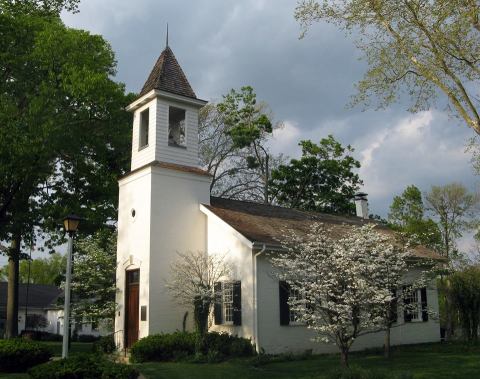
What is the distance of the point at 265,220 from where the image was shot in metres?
20.0

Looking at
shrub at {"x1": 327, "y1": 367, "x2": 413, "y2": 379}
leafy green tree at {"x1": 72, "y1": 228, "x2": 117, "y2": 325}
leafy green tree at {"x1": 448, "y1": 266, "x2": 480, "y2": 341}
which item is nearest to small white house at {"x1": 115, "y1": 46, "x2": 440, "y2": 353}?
leafy green tree at {"x1": 72, "y1": 228, "x2": 117, "y2": 325}

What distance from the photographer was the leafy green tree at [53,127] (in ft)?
69.3

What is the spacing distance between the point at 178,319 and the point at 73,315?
419cm

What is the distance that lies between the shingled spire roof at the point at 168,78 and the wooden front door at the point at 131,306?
6.48 m

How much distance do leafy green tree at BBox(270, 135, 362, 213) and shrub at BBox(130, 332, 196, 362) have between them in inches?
802

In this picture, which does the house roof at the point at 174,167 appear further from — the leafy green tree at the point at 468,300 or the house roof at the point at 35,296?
the house roof at the point at 35,296

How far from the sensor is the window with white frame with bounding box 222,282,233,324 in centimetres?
1728

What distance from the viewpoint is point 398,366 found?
14.0 metres

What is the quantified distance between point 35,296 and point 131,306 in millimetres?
37562

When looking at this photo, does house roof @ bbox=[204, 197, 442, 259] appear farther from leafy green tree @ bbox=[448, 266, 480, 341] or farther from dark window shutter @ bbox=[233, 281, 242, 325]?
leafy green tree @ bbox=[448, 266, 480, 341]

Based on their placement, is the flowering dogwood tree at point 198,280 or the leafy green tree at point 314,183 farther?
the leafy green tree at point 314,183

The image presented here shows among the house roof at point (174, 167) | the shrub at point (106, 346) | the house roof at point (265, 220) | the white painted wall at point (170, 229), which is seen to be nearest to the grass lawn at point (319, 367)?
the white painted wall at point (170, 229)

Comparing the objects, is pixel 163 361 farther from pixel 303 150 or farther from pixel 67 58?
pixel 303 150

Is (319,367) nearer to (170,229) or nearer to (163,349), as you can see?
(163,349)
